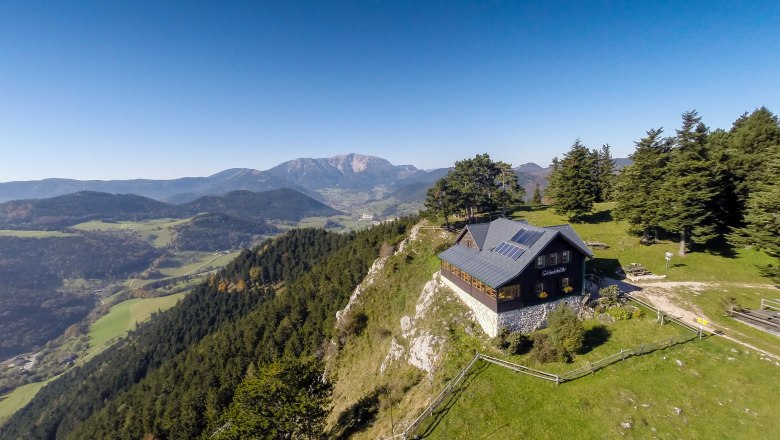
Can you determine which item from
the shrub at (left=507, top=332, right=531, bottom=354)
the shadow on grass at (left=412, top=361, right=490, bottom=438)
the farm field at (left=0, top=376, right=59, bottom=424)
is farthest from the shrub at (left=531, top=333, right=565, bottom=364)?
the farm field at (left=0, top=376, right=59, bottom=424)

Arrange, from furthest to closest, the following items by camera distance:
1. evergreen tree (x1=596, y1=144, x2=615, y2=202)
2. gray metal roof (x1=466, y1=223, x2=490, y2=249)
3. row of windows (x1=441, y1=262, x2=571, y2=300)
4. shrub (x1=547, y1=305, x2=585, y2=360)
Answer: evergreen tree (x1=596, y1=144, x2=615, y2=202)
gray metal roof (x1=466, y1=223, x2=490, y2=249)
row of windows (x1=441, y1=262, x2=571, y2=300)
shrub (x1=547, y1=305, x2=585, y2=360)

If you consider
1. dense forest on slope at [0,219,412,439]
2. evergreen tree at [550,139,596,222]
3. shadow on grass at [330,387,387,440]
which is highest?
evergreen tree at [550,139,596,222]

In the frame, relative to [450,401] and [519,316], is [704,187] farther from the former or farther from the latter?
[450,401]

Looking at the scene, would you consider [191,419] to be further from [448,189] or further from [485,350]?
[448,189]

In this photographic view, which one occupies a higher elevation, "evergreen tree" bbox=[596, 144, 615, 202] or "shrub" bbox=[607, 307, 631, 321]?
"evergreen tree" bbox=[596, 144, 615, 202]

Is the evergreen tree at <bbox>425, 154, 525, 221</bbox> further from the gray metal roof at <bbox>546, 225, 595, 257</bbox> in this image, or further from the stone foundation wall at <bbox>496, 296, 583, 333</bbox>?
the stone foundation wall at <bbox>496, 296, 583, 333</bbox>

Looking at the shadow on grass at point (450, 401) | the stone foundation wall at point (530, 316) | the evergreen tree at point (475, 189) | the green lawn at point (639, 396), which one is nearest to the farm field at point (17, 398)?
the evergreen tree at point (475, 189)

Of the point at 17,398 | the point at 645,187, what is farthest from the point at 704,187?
Answer: the point at 17,398

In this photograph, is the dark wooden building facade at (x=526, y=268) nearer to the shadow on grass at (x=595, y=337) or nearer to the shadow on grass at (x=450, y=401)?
the shadow on grass at (x=595, y=337)
